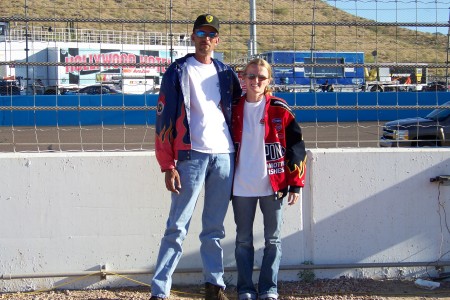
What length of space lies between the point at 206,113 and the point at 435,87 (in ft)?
10.2

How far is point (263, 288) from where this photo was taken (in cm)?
504

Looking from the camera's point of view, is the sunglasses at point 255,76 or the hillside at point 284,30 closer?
the sunglasses at point 255,76

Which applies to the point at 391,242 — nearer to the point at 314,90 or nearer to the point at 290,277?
the point at 290,277

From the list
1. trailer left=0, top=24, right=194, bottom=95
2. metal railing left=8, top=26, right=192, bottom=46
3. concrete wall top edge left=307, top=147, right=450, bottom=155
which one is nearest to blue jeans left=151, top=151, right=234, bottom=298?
concrete wall top edge left=307, top=147, right=450, bottom=155

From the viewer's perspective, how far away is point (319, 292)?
5688 mm

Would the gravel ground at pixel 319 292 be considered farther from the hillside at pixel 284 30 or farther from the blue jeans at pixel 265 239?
the hillside at pixel 284 30

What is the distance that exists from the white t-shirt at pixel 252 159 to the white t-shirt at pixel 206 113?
129 millimetres

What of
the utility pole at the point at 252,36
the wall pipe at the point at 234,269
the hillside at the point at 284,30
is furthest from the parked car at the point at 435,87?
the utility pole at the point at 252,36

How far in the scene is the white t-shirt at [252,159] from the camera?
4.83 metres

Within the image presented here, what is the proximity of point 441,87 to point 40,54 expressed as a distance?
4.05 metres

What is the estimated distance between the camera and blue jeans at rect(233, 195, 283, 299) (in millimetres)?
4891

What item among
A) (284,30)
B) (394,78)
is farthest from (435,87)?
(284,30)

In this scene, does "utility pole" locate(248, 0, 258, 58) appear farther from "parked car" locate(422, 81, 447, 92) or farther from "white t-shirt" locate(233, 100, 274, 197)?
"parked car" locate(422, 81, 447, 92)

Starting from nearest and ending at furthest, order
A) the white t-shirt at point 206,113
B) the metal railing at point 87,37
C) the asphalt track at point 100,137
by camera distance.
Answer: the white t-shirt at point 206,113 → the metal railing at point 87,37 → the asphalt track at point 100,137
